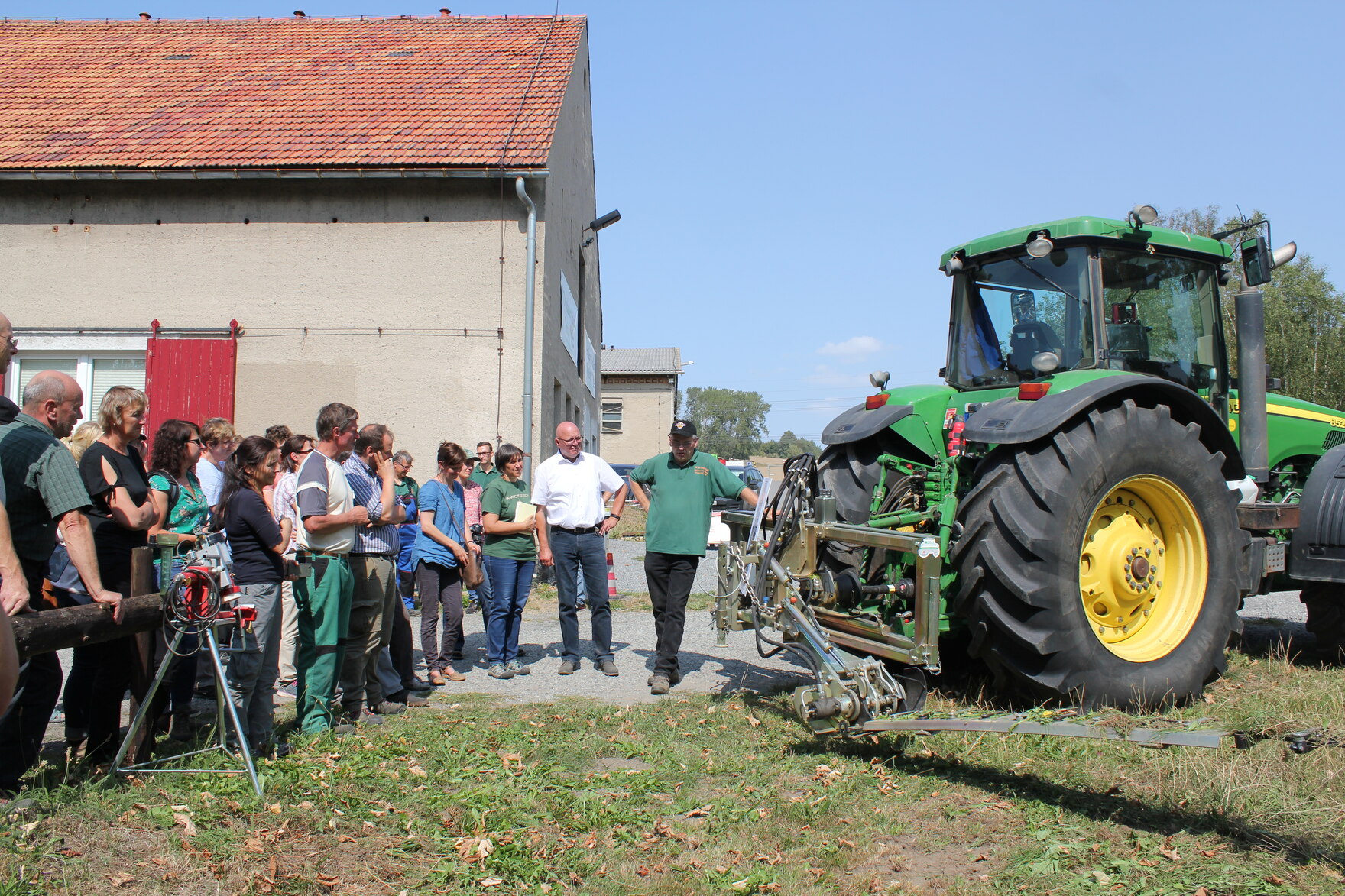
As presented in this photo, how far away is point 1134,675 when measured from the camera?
4742 millimetres

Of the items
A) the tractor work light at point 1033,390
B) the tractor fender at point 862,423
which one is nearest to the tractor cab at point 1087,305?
the tractor work light at point 1033,390

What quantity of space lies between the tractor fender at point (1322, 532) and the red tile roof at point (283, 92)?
8.74 meters

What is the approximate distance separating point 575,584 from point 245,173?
26.1 ft

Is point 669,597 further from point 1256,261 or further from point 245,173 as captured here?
point 245,173

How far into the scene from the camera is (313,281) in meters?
12.1

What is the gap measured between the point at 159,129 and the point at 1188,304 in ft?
40.7

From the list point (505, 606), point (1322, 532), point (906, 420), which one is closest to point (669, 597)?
point (505, 606)

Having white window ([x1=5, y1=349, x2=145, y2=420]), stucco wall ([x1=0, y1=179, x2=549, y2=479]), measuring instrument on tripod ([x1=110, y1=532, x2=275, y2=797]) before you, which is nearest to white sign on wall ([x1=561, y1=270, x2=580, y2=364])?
stucco wall ([x1=0, y1=179, x2=549, y2=479])

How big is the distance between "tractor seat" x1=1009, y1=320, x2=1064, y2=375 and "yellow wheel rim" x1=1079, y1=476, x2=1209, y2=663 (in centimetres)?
101

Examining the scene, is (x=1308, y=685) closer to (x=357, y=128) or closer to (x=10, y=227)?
(x=357, y=128)

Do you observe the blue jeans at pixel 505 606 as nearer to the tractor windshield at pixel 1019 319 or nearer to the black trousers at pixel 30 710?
the black trousers at pixel 30 710

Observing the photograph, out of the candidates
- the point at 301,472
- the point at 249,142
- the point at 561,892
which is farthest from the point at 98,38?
the point at 561,892

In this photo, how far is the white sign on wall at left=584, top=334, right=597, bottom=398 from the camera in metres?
18.7

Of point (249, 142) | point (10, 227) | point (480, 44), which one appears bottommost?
point (10, 227)
